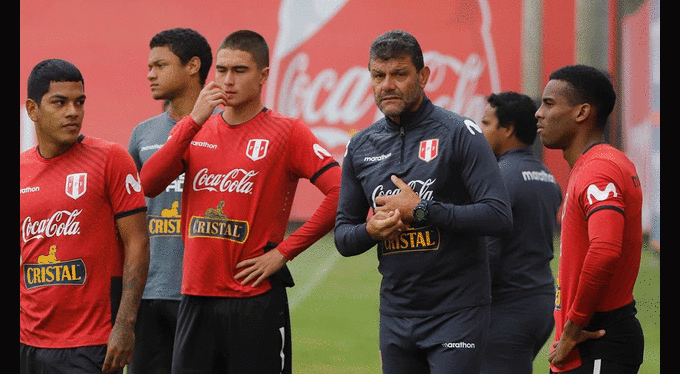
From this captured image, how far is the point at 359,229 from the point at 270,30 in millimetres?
15556

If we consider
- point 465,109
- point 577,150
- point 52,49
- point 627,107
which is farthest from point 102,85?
point 577,150

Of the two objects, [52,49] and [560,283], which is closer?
[560,283]

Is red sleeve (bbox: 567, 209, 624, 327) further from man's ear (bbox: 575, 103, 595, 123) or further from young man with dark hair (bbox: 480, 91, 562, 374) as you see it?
young man with dark hair (bbox: 480, 91, 562, 374)

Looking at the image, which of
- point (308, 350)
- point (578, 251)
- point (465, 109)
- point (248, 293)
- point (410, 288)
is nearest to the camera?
point (578, 251)

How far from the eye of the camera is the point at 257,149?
470cm

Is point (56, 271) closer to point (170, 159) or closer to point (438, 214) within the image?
point (170, 159)

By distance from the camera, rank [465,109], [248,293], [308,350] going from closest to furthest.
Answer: [248,293]
[308,350]
[465,109]

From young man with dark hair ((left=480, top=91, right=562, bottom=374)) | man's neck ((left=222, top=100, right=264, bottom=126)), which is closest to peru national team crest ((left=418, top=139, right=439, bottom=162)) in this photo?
man's neck ((left=222, top=100, right=264, bottom=126))

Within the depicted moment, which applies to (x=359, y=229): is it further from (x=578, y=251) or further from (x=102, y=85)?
(x=102, y=85)

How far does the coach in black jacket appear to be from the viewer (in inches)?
156

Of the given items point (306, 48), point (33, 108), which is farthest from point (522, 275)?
point (306, 48)

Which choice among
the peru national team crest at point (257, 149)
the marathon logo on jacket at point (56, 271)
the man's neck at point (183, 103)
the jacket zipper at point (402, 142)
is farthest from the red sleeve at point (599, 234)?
the man's neck at point (183, 103)

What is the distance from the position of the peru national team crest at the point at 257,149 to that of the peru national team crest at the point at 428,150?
935mm

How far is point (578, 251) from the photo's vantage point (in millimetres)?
3809
